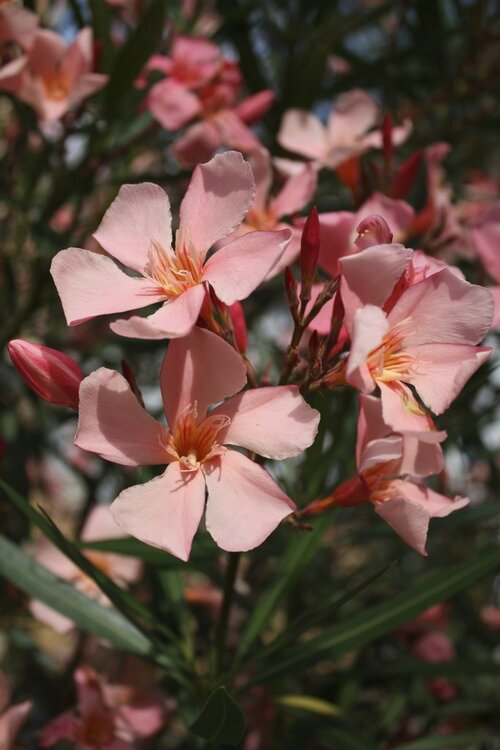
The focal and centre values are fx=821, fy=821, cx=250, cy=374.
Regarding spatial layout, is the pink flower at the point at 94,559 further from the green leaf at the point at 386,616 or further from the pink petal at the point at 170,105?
the pink petal at the point at 170,105

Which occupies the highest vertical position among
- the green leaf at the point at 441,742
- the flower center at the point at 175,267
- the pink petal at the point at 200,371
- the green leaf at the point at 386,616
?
the flower center at the point at 175,267

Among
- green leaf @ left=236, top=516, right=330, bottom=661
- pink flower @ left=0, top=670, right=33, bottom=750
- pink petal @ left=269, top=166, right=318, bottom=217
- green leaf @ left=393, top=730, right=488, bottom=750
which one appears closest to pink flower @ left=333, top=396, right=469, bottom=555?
green leaf @ left=236, top=516, right=330, bottom=661

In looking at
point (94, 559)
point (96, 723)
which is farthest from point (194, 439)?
point (94, 559)

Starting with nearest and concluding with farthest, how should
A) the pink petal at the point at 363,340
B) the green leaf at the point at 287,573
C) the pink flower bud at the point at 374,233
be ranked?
the pink petal at the point at 363,340 → the pink flower bud at the point at 374,233 → the green leaf at the point at 287,573

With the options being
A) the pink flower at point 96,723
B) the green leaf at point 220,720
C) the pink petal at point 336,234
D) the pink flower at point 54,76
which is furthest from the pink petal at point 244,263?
the pink flower at point 96,723

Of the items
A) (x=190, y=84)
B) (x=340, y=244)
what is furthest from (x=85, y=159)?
(x=340, y=244)

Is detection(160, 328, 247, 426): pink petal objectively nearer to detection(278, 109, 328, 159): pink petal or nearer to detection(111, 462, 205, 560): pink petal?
detection(111, 462, 205, 560): pink petal
